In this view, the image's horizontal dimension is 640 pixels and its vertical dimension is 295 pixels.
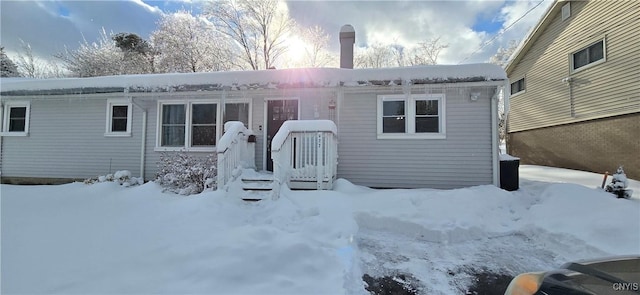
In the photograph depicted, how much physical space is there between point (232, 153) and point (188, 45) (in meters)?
19.7

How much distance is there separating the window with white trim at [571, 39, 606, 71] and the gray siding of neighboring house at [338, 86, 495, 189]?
593cm

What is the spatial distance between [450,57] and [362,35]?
1130cm

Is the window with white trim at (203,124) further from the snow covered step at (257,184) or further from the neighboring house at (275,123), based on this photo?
the snow covered step at (257,184)

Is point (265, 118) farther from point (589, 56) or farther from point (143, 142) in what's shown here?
point (589, 56)

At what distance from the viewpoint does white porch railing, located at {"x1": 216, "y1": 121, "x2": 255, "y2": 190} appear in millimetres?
5809

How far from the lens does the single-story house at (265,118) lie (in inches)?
270

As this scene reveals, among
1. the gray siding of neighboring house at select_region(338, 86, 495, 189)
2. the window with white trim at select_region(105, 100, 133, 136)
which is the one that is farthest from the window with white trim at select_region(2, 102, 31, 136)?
the gray siding of neighboring house at select_region(338, 86, 495, 189)

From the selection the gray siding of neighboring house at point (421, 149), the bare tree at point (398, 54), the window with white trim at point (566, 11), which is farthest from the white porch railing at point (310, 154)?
the bare tree at point (398, 54)

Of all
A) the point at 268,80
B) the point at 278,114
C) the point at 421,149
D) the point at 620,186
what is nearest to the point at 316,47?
the point at 278,114

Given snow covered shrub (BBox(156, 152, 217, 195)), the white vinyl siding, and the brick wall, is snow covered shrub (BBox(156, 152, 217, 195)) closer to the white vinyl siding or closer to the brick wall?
the white vinyl siding

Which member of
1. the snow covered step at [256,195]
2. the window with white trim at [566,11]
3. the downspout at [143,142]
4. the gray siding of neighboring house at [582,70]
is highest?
the window with white trim at [566,11]

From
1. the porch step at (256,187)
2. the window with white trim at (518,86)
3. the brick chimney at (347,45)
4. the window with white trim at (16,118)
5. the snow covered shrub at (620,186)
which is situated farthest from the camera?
the window with white trim at (518,86)

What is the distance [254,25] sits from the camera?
23.5 meters

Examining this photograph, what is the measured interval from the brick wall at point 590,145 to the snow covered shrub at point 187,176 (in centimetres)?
1100
